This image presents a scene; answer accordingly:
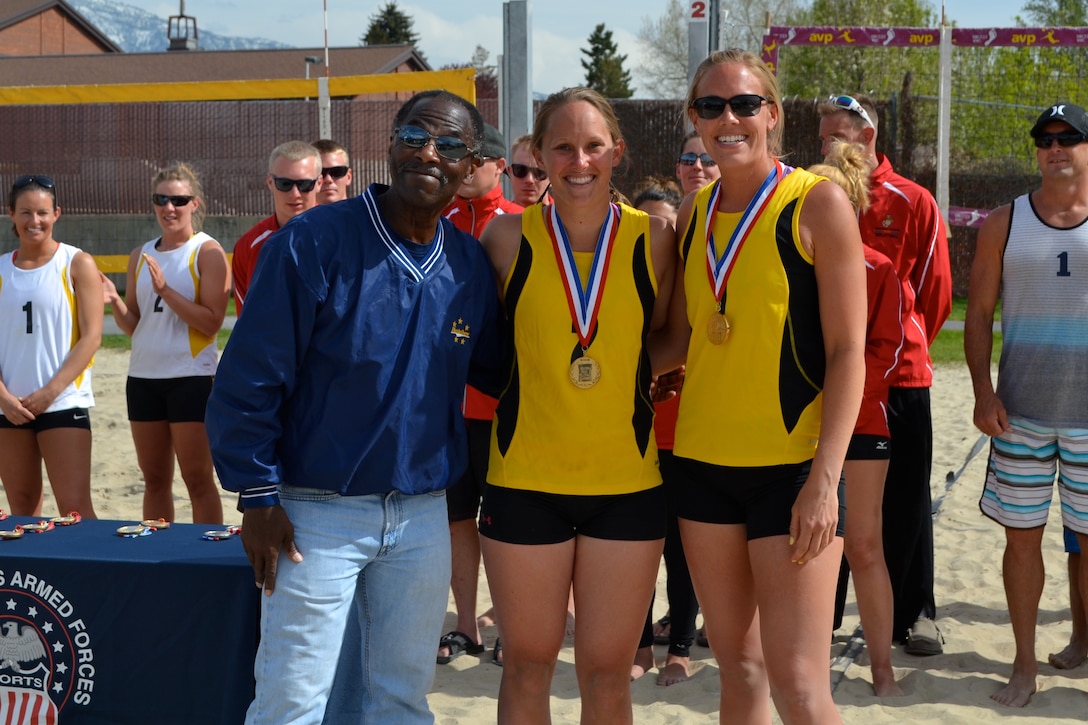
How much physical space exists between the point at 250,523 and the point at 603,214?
125cm

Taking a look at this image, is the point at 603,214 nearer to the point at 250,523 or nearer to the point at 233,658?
the point at 250,523

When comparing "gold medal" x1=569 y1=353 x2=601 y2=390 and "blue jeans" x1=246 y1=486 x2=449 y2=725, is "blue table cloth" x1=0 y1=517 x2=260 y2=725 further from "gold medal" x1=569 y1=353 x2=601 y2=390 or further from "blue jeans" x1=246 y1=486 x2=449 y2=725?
"gold medal" x1=569 y1=353 x2=601 y2=390

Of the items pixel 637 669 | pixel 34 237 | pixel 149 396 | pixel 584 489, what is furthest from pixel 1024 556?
pixel 34 237

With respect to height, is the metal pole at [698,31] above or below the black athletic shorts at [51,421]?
above

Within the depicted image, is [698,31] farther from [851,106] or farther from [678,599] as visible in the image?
[678,599]

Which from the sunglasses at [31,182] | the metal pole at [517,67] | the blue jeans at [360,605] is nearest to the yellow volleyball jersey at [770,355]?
the blue jeans at [360,605]

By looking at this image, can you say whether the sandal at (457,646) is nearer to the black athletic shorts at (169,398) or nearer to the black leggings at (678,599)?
the black leggings at (678,599)

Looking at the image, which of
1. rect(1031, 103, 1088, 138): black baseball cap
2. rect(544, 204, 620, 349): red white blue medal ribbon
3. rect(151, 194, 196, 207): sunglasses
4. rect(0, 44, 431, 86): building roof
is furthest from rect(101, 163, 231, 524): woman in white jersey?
rect(0, 44, 431, 86): building roof

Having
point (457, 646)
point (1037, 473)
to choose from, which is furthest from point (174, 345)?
point (1037, 473)

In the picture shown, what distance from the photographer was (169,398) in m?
5.09

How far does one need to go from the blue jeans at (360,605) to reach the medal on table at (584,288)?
523 mm

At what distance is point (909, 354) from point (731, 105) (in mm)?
2034

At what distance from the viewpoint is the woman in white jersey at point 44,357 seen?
4953mm

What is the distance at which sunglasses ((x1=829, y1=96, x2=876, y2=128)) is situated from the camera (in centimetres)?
453
